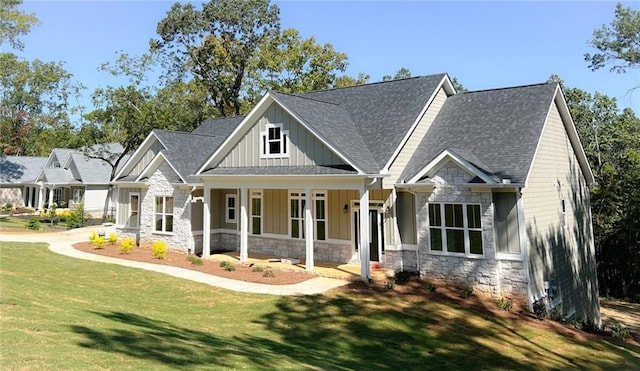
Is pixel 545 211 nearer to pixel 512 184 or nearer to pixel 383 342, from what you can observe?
pixel 512 184

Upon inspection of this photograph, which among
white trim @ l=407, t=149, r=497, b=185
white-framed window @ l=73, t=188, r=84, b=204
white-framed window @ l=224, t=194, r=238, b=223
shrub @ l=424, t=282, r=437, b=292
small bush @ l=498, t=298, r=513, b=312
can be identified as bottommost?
small bush @ l=498, t=298, r=513, b=312

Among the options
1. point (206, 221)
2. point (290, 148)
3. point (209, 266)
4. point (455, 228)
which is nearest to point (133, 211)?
point (206, 221)

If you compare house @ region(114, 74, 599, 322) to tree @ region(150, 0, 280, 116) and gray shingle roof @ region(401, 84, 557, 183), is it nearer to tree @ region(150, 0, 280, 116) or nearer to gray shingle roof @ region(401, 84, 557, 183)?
gray shingle roof @ region(401, 84, 557, 183)

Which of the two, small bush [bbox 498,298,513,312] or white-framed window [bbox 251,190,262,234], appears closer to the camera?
small bush [bbox 498,298,513,312]

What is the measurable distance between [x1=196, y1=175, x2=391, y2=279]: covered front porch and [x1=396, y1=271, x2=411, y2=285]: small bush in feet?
3.70

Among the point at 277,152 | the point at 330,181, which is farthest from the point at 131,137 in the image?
the point at 330,181

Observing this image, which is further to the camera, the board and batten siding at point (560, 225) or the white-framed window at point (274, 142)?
the white-framed window at point (274, 142)

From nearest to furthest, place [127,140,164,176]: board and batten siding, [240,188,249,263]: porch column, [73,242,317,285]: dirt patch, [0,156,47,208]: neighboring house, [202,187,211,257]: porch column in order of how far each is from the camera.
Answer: [73,242,317,285]: dirt patch
[240,188,249,263]: porch column
[202,187,211,257]: porch column
[127,140,164,176]: board and batten siding
[0,156,47,208]: neighboring house

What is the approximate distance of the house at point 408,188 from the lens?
13.3 metres

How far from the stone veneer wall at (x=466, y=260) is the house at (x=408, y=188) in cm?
4

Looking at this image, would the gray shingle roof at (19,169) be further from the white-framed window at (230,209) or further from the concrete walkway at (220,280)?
the white-framed window at (230,209)

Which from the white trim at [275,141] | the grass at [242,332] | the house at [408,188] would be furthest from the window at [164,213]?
the white trim at [275,141]

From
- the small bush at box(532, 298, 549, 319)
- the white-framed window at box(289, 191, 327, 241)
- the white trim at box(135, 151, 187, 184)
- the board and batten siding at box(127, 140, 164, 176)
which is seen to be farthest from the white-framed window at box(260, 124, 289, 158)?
the small bush at box(532, 298, 549, 319)

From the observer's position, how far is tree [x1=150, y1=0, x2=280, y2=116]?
132ft
